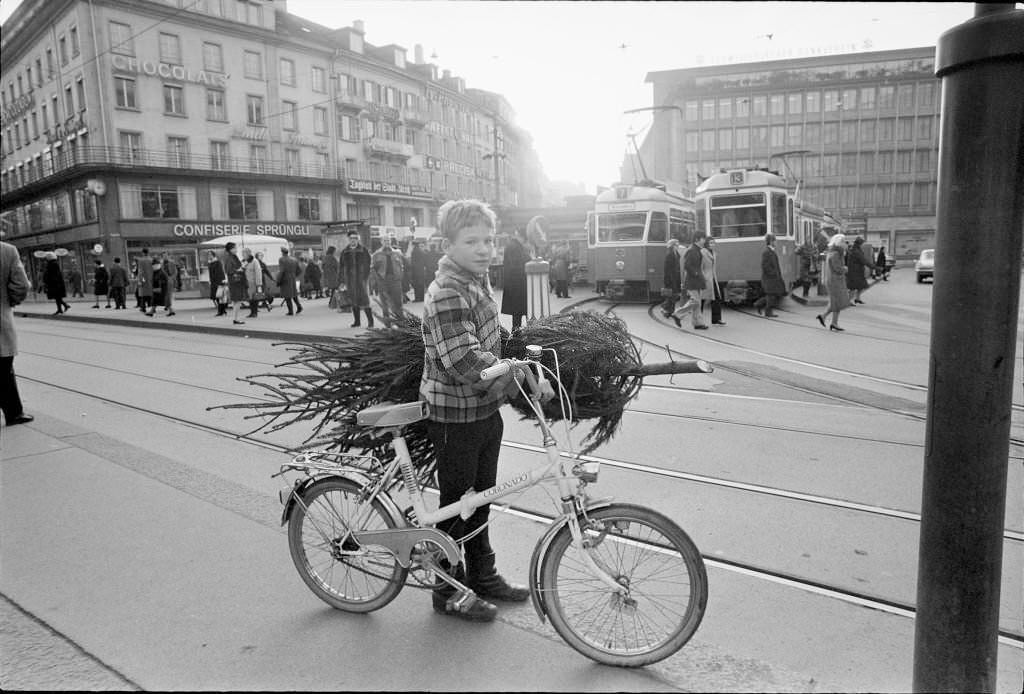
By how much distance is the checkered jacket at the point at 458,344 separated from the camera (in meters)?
2.90

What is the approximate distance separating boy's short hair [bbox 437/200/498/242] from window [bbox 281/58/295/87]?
157ft

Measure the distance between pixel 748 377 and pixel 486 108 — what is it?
144 ft

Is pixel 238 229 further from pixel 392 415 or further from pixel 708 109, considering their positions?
pixel 708 109

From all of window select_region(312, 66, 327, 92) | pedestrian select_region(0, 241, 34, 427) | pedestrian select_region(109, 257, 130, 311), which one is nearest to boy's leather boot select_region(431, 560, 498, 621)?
pedestrian select_region(0, 241, 34, 427)

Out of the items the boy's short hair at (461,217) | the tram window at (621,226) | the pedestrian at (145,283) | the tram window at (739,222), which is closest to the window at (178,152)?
Answer: the pedestrian at (145,283)

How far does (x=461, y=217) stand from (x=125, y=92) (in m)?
43.6

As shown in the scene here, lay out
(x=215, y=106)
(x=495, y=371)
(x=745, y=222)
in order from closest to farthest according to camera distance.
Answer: (x=495, y=371) → (x=745, y=222) → (x=215, y=106)

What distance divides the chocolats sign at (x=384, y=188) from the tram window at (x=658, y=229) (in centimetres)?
3476

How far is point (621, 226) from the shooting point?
2066 centimetres

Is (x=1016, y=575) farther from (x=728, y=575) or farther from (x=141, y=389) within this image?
(x=141, y=389)

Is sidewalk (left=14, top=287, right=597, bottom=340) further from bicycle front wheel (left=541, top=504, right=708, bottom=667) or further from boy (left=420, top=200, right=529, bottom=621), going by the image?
bicycle front wheel (left=541, top=504, right=708, bottom=667)

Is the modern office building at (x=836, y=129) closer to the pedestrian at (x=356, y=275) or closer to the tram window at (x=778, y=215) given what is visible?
the tram window at (x=778, y=215)

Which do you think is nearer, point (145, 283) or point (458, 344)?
point (458, 344)

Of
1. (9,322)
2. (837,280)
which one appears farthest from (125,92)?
(837,280)
